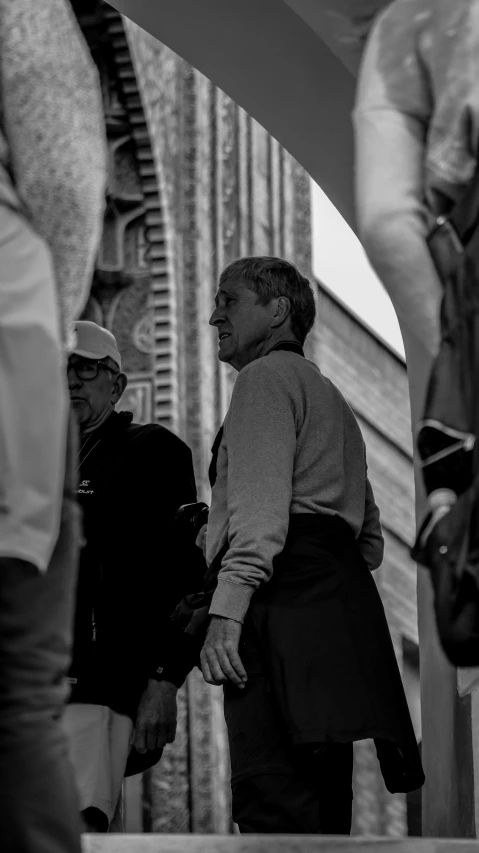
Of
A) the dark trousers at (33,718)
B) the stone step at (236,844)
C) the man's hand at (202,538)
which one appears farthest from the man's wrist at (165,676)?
the dark trousers at (33,718)

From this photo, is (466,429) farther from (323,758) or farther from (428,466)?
(323,758)

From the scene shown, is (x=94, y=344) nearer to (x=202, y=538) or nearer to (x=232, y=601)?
(x=202, y=538)

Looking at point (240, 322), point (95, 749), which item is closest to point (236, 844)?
point (95, 749)

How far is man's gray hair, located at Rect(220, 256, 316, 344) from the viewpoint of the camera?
13.5ft

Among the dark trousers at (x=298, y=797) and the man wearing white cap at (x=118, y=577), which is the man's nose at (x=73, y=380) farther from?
the dark trousers at (x=298, y=797)

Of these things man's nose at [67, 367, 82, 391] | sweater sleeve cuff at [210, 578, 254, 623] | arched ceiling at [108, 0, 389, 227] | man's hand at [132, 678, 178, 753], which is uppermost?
arched ceiling at [108, 0, 389, 227]

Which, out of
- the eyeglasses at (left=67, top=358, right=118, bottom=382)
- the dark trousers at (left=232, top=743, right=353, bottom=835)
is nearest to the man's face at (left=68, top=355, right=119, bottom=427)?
the eyeglasses at (left=67, top=358, right=118, bottom=382)

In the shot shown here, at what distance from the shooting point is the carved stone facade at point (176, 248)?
775 centimetres

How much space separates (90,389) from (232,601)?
3.78ft

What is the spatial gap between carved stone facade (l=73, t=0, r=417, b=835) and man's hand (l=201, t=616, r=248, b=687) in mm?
4093

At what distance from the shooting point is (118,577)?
429 centimetres

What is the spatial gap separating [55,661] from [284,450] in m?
1.16

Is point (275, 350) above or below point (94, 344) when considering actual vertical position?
below

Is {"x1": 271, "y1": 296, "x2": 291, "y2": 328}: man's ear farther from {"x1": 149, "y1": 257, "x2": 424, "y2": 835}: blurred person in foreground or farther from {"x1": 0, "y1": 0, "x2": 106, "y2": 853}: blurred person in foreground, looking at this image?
{"x1": 0, "y1": 0, "x2": 106, "y2": 853}: blurred person in foreground
